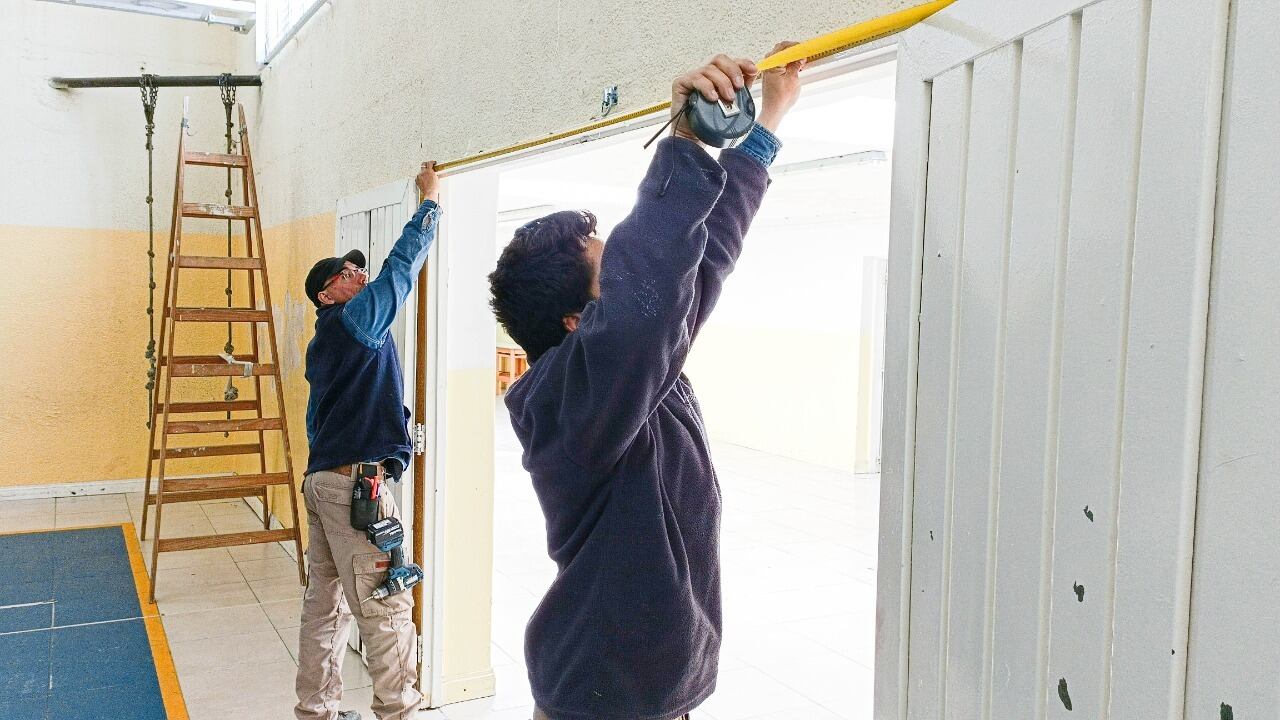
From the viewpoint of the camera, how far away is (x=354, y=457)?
3.38m

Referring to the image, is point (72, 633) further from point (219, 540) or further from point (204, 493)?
point (204, 493)

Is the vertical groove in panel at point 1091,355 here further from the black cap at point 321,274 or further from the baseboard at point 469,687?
the baseboard at point 469,687

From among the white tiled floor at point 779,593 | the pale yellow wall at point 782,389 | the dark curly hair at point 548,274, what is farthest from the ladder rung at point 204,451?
the pale yellow wall at point 782,389

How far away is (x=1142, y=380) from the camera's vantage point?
2.95ft

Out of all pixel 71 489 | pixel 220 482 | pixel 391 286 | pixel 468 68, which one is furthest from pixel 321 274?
pixel 71 489

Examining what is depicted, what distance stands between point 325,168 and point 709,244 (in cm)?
434

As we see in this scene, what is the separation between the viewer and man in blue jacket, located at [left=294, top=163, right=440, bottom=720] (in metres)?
3.33

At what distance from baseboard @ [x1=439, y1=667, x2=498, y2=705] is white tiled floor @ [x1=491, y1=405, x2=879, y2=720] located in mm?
74

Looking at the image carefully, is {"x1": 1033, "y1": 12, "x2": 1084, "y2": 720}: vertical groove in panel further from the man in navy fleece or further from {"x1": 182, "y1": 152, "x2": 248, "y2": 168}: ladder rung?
{"x1": 182, "y1": 152, "x2": 248, "y2": 168}: ladder rung

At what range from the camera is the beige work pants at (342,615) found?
3.34 meters

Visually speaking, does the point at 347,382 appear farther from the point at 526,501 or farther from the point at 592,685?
the point at 526,501

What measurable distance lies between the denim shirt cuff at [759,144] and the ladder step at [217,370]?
476 cm

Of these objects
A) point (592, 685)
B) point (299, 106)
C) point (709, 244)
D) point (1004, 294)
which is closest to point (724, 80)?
point (709, 244)

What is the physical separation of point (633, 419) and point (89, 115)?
24.1 ft
